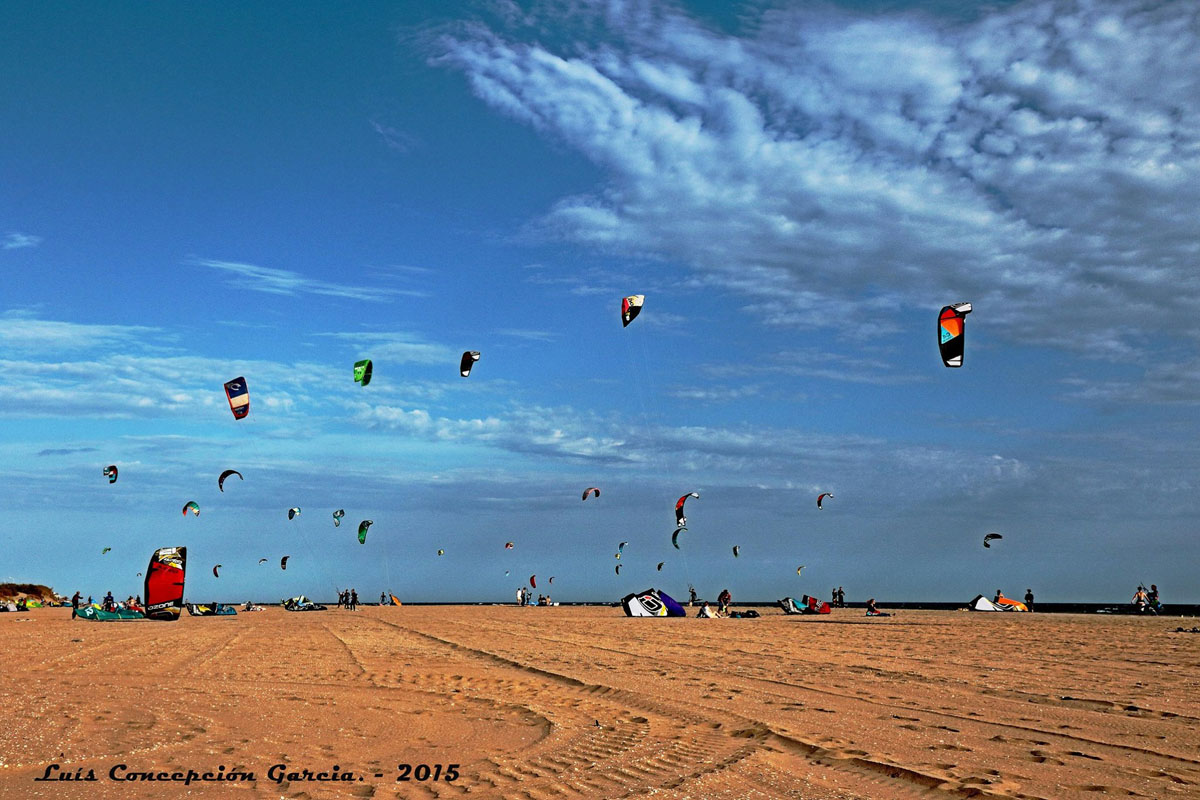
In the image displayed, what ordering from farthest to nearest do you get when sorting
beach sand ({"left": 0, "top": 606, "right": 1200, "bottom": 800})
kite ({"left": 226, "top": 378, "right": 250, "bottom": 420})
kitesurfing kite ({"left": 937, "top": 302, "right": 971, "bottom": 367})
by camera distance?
1. kite ({"left": 226, "top": 378, "right": 250, "bottom": 420})
2. kitesurfing kite ({"left": 937, "top": 302, "right": 971, "bottom": 367})
3. beach sand ({"left": 0, "top": 606, "right": 1200, "bottom": 800})

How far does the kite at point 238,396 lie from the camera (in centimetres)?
2656

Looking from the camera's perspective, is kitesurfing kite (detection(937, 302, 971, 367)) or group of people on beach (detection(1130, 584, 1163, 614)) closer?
kitesurfing kite (detection(937, 302, 971, 367))

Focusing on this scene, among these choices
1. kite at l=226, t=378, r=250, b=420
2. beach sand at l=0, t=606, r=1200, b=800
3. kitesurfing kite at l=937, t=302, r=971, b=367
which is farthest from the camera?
kite at l=226, t=378, r=250, b=420

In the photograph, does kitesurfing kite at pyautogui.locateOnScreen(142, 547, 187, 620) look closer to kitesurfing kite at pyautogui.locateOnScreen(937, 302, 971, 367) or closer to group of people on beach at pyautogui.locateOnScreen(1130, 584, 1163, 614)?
kitesurfing kite at pyautogui.locateOnScreen(937, 302, 971, 367)

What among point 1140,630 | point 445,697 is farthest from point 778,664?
point 1140,630

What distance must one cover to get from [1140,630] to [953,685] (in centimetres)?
1469

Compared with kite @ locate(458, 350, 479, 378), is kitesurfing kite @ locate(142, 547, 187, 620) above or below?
below

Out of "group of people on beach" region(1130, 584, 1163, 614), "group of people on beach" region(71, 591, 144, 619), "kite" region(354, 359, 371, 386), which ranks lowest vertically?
"group of people on beach" region(71, 591, 144, 619)

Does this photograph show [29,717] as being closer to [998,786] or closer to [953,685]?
[998,786]

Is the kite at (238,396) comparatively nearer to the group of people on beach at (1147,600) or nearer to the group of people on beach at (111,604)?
the group of people on beach at (111,604)

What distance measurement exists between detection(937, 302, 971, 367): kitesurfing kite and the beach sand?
641 cm

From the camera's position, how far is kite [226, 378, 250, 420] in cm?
2656

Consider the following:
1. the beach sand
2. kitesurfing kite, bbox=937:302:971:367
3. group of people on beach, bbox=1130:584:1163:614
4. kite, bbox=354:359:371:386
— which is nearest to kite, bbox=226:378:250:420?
kite, bbox=354:359:371:386

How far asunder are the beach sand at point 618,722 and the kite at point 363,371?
15.1 m
